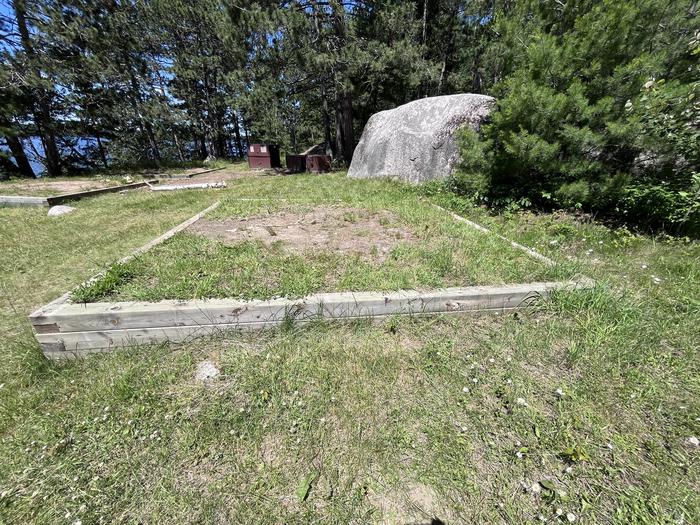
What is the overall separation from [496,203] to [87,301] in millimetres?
5187

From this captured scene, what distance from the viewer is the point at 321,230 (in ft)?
12.0

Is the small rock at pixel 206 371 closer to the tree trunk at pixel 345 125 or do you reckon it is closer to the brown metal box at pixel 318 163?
the brown metal box at pixel 318 163

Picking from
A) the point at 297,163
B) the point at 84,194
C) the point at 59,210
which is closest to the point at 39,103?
the point at 84,194

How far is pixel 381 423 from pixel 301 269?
4.64 feet

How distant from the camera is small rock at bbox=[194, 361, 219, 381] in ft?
5.70

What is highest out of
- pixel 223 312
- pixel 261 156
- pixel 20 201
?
pixel 261 156

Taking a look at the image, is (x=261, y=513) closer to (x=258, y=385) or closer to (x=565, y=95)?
(x=258, y=385)

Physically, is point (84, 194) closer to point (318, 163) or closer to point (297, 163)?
point (297, 163)

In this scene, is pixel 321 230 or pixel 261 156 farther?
pixel 261 156

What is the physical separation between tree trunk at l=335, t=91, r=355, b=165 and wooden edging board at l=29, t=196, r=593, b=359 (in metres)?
11.2

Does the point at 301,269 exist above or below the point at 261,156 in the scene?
below

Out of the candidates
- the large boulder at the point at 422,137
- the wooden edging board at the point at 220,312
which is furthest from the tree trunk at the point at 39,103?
the wooden edging board at the point at 220,312

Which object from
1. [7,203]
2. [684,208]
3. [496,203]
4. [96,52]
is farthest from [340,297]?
[96,52]

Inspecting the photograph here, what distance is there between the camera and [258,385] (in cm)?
167
